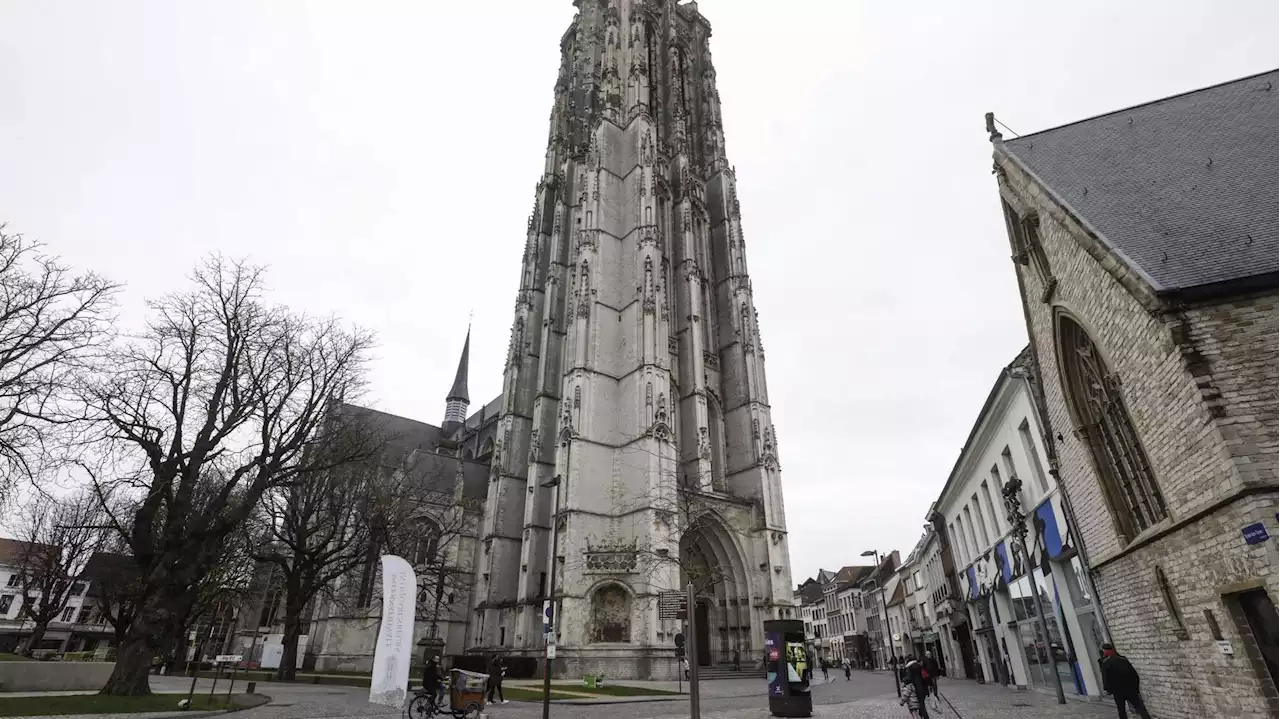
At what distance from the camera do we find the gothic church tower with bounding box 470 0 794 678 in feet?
84.0

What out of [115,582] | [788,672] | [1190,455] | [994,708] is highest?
[115,582]

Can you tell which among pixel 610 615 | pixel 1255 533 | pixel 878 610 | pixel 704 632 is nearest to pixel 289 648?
pixel 610 615

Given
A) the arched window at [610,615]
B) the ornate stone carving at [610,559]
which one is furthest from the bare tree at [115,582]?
the arched window at [610,615]

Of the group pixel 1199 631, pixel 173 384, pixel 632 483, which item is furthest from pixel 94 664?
pixel 1199 631

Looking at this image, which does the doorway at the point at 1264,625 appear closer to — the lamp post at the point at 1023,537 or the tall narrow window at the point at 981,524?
the lamp post at the point at 1023,537

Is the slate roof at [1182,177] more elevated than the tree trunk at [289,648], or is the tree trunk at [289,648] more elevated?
the slate roof at [1182,177]

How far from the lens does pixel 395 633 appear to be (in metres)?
9.55

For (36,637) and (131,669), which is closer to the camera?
(131,669)

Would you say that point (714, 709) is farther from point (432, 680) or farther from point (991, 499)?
point (991, 499)

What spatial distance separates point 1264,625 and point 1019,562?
1047 cm

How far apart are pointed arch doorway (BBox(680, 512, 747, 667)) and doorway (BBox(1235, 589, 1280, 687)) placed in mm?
22625

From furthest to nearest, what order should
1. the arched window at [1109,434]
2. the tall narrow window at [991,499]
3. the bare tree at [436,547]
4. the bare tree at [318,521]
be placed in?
the bare tree at [436,547] < the bare tree at [318,521] < the tall narrow window at [991,499] < the arched window at [1109,434]

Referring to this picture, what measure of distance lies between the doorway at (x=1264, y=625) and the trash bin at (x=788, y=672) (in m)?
7.61

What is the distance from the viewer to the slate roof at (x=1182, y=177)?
22.8 ft
